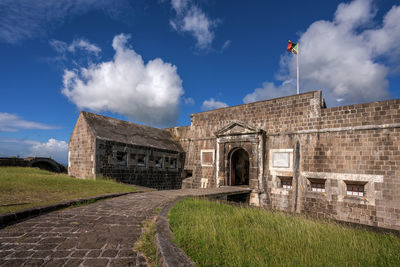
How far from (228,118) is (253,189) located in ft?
17.3

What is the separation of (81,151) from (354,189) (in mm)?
15730

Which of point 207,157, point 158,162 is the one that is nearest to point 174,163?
point 158,162

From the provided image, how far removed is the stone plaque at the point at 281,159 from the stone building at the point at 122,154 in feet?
25.4

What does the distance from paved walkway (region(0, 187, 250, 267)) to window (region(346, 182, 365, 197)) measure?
10.0m

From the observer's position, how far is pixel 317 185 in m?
11.7

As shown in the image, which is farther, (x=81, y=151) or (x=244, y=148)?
(x=244, y=148)

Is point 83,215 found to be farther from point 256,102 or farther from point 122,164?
point 256,102

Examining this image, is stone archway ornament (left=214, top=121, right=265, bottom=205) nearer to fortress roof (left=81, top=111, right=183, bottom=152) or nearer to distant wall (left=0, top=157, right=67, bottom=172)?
fortress roof (left=81, top=111, right=183, bottom=152)

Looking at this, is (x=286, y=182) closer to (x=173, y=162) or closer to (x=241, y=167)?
(x=241, y=167)

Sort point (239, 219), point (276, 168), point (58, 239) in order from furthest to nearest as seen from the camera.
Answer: point (276, 168)
point (239, 219)
point (58, 239)

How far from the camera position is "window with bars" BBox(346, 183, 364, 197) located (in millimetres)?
10487

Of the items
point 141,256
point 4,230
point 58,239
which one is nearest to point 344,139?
point 141,256

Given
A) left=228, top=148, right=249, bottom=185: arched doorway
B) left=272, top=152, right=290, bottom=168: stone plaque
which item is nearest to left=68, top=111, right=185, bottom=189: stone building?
left=228, top=148, right=249, bottom=185: arched doorway

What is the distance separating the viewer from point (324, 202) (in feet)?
36.7
